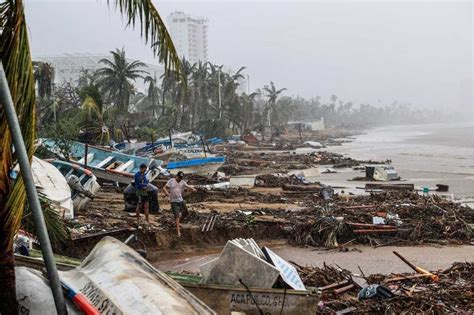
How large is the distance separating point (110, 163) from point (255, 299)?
18.3m


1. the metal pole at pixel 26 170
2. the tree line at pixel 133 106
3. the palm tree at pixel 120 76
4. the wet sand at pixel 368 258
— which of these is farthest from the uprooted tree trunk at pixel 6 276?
the palm tree at pixel 120 76

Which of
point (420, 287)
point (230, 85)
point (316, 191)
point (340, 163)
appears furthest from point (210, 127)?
point (420, 287)

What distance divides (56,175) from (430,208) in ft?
36.4

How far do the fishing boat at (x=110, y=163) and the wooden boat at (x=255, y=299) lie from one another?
14.5m

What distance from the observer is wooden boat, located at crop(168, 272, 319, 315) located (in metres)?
5.61

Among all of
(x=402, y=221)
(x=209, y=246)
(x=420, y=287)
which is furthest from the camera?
(x=402, y=221)

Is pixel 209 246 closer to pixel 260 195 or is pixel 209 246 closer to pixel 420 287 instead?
pixel 420 287

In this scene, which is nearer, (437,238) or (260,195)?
(437,238)

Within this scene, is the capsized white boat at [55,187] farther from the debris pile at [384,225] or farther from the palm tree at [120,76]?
the palm tree at [120,76]

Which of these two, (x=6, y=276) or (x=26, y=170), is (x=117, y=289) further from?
(x=26, y=170)

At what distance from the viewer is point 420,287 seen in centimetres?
853

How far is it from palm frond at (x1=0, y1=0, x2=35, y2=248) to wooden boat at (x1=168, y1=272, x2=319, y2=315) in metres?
2.83

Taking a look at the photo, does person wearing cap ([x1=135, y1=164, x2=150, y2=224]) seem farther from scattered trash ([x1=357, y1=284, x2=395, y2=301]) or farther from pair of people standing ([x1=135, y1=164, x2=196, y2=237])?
scattered trash ([x1=357, y1=284, x2=395, y2=301])

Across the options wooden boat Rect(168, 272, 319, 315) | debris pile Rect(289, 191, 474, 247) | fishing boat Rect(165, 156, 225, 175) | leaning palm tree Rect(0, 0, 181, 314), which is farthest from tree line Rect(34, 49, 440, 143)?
leaning palm tree Rect(0, 0, 181, 314)
